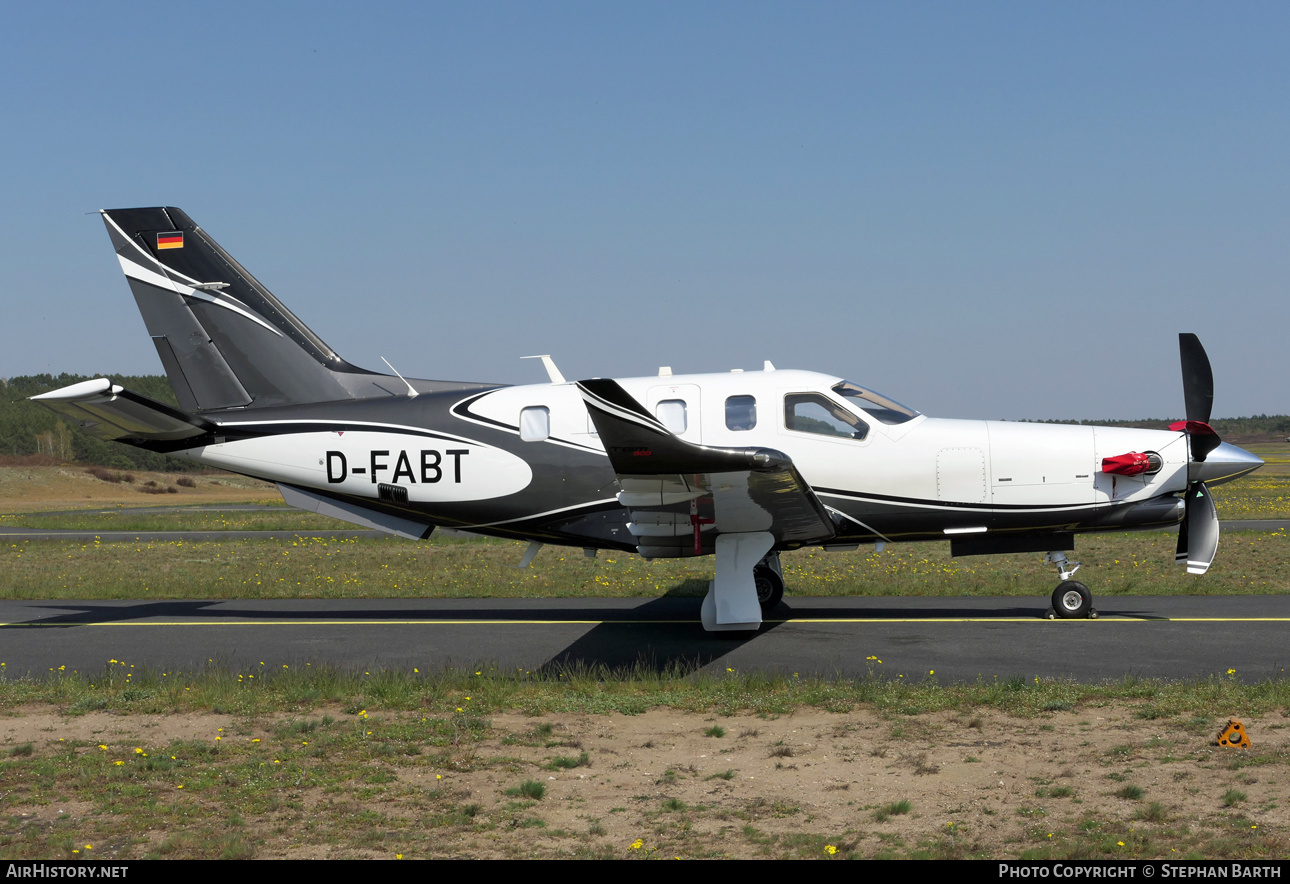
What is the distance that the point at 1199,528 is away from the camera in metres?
11.6

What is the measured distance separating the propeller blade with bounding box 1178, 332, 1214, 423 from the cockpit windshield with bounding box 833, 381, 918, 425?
10.5 ft

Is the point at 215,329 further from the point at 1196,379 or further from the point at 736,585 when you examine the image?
the point at 1196,379

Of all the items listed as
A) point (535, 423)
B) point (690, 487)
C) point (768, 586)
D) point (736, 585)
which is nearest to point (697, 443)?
point (690, 487)

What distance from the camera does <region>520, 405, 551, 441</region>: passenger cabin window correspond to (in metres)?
12.2

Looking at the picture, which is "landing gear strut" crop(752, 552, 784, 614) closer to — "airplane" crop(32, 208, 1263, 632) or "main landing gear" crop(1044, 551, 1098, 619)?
"airplane" crop(32, 208, 1263, 632)

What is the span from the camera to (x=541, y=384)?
499 inches

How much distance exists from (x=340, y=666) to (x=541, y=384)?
428cm

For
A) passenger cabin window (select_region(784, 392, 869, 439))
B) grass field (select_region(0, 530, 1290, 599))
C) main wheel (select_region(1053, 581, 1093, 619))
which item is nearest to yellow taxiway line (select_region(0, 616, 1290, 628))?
main wheel (select_region(1053, 581, 1093, 619))

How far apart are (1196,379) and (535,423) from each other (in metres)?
7.99

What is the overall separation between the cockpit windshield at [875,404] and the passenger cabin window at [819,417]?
0.19 metres

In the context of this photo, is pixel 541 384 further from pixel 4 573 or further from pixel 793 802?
pixel 4 573

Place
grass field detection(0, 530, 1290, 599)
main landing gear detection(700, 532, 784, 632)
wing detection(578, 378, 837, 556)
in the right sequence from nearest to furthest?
wing detection(578, 378, 837, 556) → main landing gear detection(700, 532, 784, 632) → grass field detection(0, 530, 1290, 599)

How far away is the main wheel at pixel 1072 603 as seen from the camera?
12.0 meters

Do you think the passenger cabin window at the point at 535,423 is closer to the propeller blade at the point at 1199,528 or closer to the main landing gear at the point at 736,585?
the main landing gear at the point at 736,585
